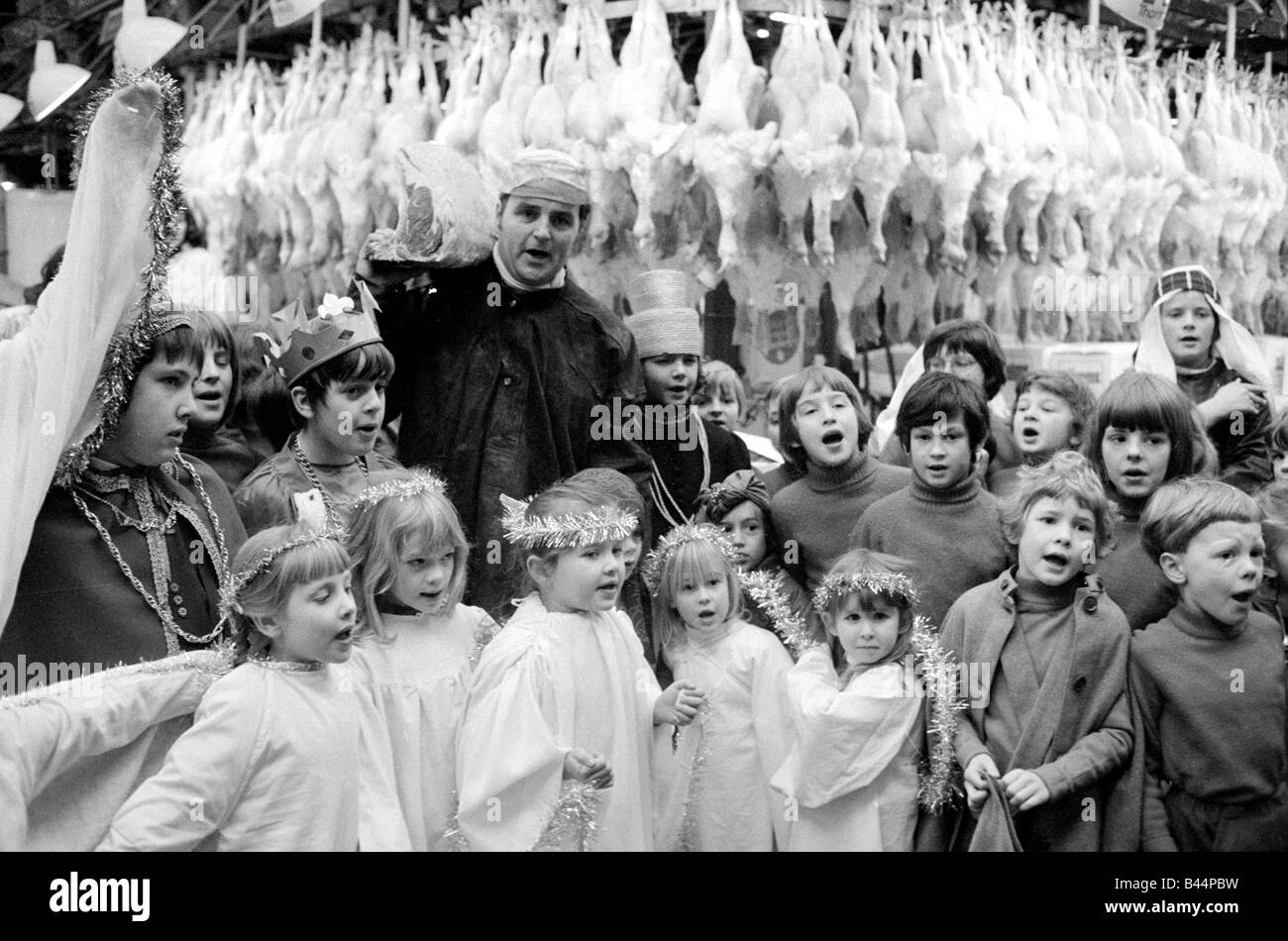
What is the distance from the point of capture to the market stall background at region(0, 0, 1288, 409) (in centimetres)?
517

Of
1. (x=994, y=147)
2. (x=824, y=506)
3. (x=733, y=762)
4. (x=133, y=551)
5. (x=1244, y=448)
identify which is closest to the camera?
(x=133, y=551)

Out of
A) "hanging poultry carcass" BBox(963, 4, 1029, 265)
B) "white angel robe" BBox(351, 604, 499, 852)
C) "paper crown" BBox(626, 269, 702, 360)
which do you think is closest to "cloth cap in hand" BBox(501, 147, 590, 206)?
"paper crown" BBox(626, 269, 702, 360)

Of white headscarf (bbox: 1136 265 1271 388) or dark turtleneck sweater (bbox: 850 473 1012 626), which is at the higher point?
white headscarf (bbox: 1136 265 1271 388)

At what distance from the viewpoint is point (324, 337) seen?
11.0 ft

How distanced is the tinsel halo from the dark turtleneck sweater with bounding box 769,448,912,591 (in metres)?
1.53

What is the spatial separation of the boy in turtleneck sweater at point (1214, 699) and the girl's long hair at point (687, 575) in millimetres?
840

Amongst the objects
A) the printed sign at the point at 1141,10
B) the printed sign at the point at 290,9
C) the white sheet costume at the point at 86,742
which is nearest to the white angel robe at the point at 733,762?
the white sheet costume at the point at 86,742

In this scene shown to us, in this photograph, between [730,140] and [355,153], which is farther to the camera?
[355,153]

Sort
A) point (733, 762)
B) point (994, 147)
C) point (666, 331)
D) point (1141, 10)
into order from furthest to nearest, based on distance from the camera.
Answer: point (1141, 10)
point (994, 147)
point (666, 331)
point (733, 762)

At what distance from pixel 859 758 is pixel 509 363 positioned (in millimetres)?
1215

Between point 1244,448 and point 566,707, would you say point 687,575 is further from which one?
point 1244,448

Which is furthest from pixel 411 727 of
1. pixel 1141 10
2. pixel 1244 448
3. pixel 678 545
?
pixel 1141 10

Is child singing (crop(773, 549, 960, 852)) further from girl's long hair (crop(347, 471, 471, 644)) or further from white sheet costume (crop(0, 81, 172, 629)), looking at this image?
white sheet costume (crop(0, 81, 172, 629))
